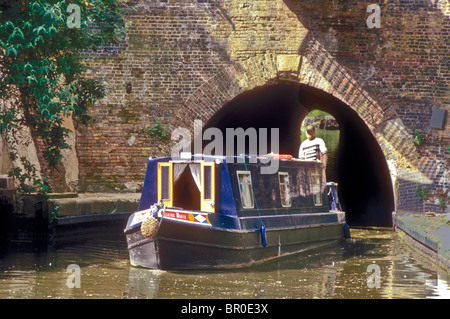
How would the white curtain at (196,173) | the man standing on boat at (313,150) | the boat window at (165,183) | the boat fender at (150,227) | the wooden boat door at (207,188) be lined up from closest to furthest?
the boat fender at (150,227) → the wooden boat door at (207,188) → the white curtain at (196,173) → the boat window at (165,183) → the man standing on boat at (313,150)

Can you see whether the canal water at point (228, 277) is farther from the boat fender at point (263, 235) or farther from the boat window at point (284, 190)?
the boat window at point (284, 190)

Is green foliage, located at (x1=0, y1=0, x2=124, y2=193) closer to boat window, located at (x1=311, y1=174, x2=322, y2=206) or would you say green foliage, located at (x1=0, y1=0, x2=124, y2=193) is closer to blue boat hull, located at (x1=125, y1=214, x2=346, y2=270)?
blue boat hull, located at (x1=125, y1=214, x2=346, y2=270)

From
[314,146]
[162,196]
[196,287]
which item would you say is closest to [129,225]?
[162,196]

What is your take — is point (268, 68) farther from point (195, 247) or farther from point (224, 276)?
point (224, 276)

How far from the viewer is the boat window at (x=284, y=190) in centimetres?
1196

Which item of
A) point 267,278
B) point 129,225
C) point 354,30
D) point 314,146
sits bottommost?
point 267,278

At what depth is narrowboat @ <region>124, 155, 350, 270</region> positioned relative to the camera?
990cm

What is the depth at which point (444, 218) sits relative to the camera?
1319 cm

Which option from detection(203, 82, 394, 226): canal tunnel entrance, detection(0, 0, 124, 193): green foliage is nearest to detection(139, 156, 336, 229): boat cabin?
detection(0, 0, 124, 193): green foliage

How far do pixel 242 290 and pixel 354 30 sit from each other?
7022 millimetres

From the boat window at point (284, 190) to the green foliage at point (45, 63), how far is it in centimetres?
323

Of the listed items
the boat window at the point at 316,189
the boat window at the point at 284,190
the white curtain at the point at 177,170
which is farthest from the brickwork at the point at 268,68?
the white curtain at the point at 177,170

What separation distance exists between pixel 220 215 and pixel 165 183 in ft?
3.34

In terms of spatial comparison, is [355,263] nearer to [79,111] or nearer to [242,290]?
[242,290]
